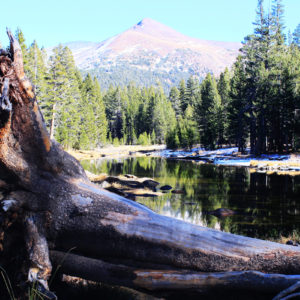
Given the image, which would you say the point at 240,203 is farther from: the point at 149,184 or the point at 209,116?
the point at 209,116

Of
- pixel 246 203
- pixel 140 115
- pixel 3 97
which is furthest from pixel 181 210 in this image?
pixel 140 115

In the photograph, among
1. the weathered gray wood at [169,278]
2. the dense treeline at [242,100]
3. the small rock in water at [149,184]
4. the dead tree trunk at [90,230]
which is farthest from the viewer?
the dense treeline at [242,100]

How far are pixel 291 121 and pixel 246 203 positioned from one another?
912 inches

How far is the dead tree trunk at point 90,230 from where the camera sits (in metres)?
→ 3.38

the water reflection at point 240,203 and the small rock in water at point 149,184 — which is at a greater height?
the small rock in water at point 149,184

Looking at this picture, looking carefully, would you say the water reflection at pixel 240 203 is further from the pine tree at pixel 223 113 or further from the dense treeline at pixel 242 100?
the pine tree at pixel 223 113

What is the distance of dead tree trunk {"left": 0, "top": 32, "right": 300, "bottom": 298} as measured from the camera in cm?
338

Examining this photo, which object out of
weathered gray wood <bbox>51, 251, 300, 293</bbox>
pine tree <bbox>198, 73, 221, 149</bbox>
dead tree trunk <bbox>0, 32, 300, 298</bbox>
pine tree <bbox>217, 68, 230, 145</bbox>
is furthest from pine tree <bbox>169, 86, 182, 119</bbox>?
weathered gray wood <bbox>51, 251, 300, 293</bbox>

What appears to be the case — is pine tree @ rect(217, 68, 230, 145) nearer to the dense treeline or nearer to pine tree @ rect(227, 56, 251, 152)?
the dense treeline

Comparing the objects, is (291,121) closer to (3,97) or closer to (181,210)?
(181,210)

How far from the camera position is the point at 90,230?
149 inches

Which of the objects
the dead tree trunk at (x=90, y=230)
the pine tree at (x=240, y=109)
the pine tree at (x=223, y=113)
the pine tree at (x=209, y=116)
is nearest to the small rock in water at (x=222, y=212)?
the dead tree trunk at (x=90, y=230)

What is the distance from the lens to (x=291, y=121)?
3494 centimetres

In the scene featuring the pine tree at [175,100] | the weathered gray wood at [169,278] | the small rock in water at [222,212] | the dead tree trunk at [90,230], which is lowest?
the small rock in water at [222,212]
